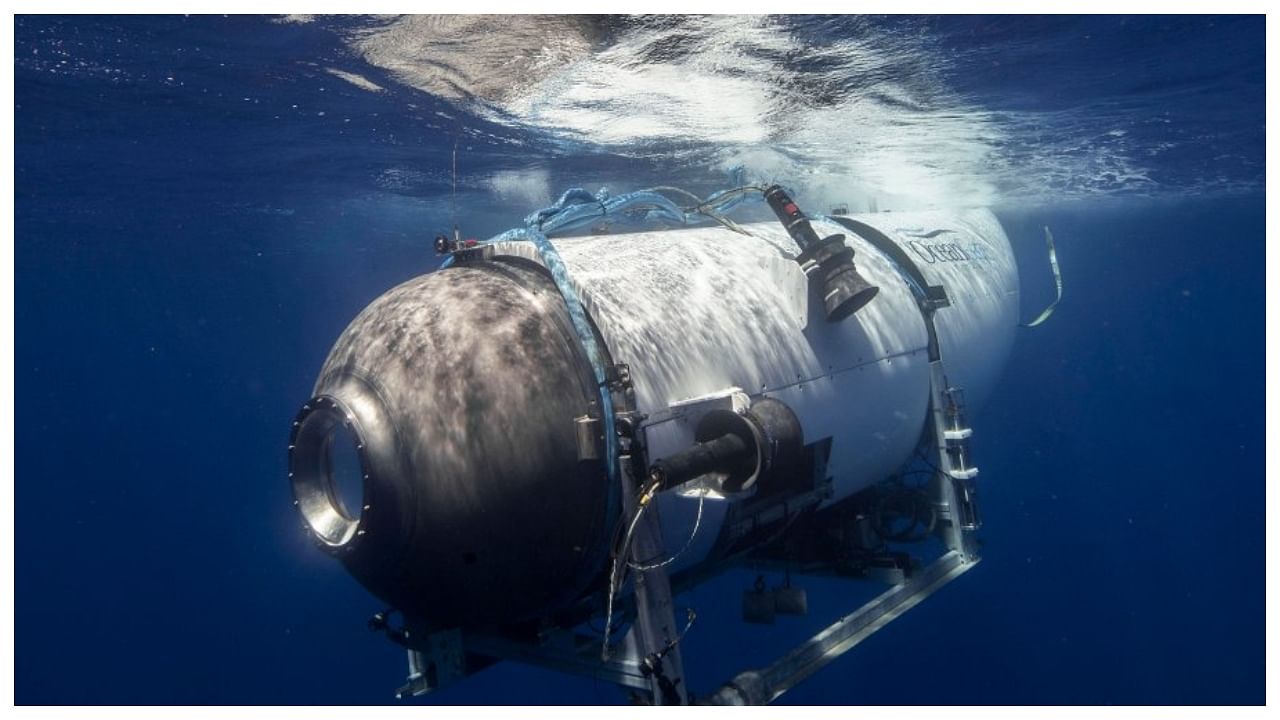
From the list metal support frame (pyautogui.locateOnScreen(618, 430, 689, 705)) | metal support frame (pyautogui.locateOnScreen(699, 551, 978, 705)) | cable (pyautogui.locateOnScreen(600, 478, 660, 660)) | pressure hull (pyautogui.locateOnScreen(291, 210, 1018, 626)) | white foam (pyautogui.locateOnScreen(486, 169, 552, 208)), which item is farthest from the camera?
white foam (pyautogui.locateOnScreen(486, 169, 552, 208))

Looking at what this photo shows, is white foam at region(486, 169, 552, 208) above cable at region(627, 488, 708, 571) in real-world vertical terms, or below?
→ above

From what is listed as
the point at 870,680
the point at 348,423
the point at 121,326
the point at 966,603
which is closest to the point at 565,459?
the point at 348,423

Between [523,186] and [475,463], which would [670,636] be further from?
[523,186]

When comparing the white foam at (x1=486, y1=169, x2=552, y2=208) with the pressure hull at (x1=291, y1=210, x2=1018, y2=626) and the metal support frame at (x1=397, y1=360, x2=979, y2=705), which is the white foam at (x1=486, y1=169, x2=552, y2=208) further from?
the metal support frame at (x1=397, y1=360, x2=979, y2=705)

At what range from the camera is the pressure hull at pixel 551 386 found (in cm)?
363

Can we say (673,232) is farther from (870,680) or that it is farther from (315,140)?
(870,680)

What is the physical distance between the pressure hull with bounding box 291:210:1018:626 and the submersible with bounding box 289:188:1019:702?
0.04 feet

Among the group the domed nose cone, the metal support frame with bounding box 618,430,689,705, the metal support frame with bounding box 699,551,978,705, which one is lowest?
the metal support frame with bounding box 699,551,978,705

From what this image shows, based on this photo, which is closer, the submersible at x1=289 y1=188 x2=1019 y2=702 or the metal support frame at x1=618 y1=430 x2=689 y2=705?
the submersible at x1=289 y1=188 x2=1019 y2=702

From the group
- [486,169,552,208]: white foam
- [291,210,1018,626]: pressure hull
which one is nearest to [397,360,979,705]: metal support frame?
[291,210,1018,626]: pressure hull

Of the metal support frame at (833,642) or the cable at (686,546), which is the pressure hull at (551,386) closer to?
the cable at (686,546)

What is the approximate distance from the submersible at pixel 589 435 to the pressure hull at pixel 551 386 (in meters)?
0.01

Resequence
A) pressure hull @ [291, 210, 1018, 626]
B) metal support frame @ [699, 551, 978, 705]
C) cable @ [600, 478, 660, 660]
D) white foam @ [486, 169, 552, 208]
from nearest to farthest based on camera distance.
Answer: cable @ [600, 478, 660, 660]
pressure hull @ [291, 210, 1018, 626]
metal support frame @ [699, 551, 978, 705]
white foam @ [486, 169, 552, 208]

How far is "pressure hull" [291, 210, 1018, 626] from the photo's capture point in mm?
3631
